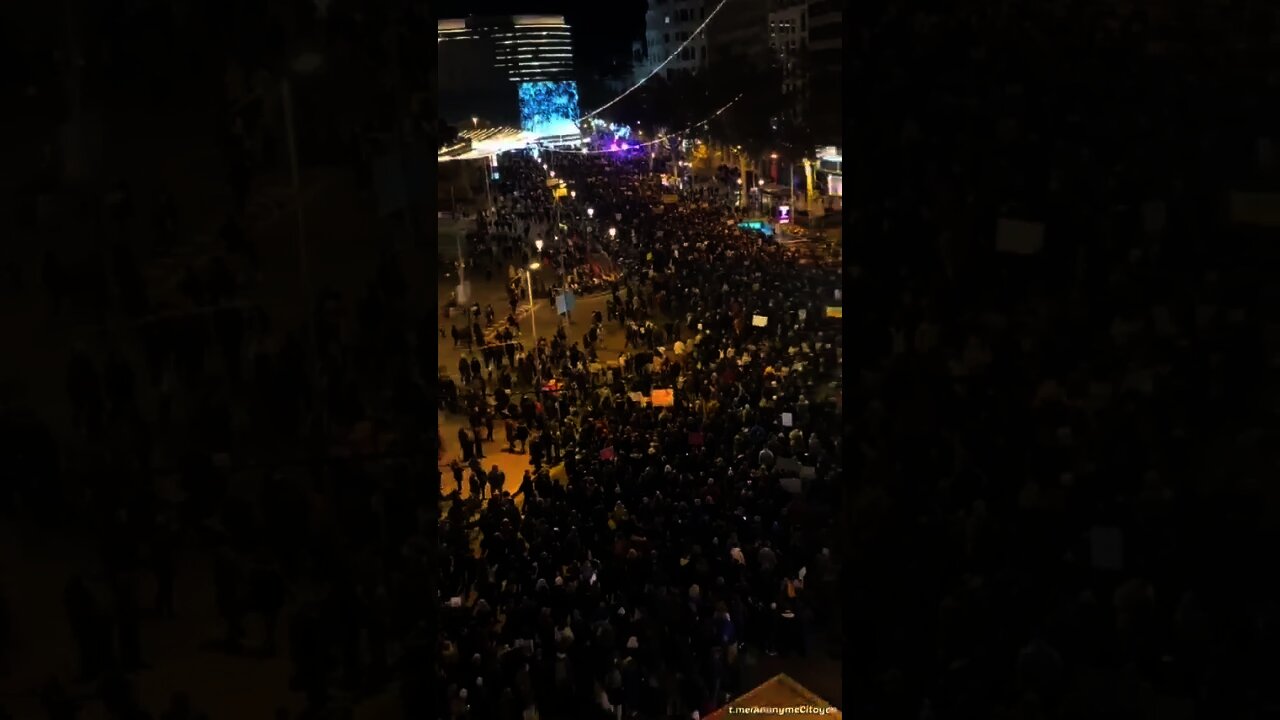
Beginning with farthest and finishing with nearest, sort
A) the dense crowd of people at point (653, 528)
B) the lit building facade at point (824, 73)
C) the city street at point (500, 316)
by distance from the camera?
the lit building facade at point (824, 73)
the city street at point (500, 316)
the dense crowd of people at point (653, 528)

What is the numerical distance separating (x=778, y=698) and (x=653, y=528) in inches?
57.7

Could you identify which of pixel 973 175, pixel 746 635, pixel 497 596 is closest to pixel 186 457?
pixel 497 596

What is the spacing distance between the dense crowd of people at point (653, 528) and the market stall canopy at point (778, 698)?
25cm

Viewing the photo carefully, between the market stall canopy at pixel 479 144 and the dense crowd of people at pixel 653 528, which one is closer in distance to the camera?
the dense crowd of people at pixel 653 528

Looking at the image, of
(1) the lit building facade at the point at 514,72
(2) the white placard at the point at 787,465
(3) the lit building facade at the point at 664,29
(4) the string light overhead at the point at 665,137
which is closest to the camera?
(2) the white placard at the point at 787,465

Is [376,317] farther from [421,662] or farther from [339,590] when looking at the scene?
[421,662]

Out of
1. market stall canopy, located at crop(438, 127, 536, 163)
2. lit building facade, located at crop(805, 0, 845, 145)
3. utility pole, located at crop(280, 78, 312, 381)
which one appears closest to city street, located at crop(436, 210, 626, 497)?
market stall canopy, located at crop(438, 127, 536, 163)

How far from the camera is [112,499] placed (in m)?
3.14

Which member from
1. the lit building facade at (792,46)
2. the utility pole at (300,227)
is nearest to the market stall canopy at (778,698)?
the utility pole at (300,227)

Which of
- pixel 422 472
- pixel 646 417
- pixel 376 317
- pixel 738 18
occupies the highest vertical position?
pixel 738 18

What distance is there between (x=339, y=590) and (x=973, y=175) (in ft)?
10.5

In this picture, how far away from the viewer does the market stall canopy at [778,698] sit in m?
4.23

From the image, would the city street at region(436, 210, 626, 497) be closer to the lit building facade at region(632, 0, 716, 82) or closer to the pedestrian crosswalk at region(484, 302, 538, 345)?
the pedestrian crosswalk at region(484, 302, 538, 345)

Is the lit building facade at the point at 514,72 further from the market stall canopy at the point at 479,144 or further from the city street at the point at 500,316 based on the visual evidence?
the city street at the point at 500,316
